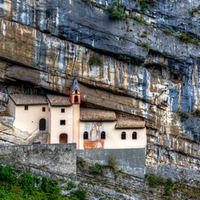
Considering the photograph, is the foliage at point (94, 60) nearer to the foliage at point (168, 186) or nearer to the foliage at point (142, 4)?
the foliage at point (142, 4)

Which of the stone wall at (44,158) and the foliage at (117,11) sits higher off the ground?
the foliage at (117,11)

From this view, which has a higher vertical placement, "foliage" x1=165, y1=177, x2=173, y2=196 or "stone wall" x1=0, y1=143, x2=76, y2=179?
"stone wall" x1=0, y1=143, x2=76, y2=179

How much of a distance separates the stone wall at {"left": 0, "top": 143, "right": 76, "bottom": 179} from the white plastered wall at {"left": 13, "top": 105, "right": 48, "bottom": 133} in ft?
18.1

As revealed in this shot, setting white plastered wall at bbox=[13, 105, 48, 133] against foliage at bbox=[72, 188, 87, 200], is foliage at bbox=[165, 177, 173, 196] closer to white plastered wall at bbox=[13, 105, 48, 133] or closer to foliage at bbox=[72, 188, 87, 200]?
foliage at bbox=[72, 188, 87, 200]

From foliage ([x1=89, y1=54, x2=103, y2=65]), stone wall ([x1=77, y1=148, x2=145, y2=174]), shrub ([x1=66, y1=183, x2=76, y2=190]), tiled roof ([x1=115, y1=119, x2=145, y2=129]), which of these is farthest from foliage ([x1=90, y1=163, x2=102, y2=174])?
foliage ([x1=89, y1=54, x2=103, y2=65])

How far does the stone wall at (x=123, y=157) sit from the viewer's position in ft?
126

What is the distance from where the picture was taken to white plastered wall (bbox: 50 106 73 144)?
125 feet

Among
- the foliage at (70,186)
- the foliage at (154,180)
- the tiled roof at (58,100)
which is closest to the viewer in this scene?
the foliage at (70,186)

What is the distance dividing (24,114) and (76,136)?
6.63 m

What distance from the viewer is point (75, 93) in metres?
38.4

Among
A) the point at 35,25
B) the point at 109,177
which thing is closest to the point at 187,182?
the point at 109,177

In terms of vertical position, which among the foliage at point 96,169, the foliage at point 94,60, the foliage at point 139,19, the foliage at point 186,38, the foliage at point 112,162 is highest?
the foliage at point 139,19

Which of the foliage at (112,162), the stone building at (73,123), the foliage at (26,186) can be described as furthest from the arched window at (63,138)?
the foliage at (26,186)

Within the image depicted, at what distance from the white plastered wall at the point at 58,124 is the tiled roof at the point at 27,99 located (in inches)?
77.8
